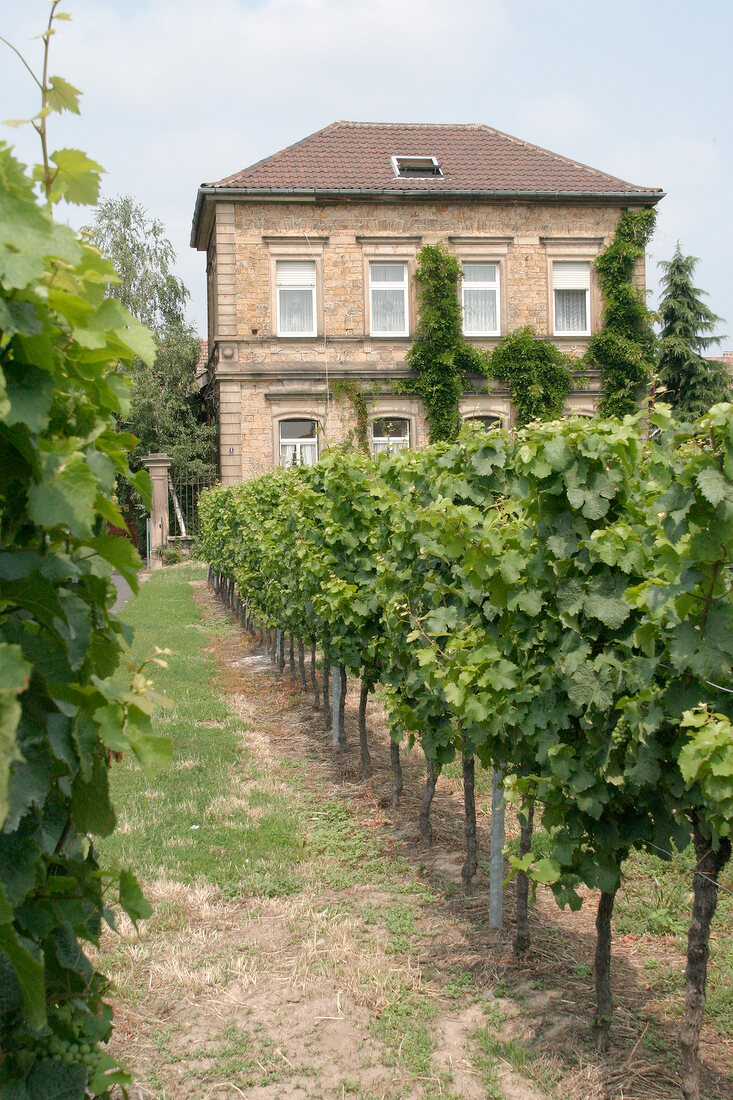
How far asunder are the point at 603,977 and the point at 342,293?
20.3 metres

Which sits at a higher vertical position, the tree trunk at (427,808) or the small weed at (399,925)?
the tree trunk at (427,808)

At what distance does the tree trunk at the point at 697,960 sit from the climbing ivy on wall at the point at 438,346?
19.3 m

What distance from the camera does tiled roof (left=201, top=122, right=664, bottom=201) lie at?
73.0 feet

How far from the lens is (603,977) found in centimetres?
352

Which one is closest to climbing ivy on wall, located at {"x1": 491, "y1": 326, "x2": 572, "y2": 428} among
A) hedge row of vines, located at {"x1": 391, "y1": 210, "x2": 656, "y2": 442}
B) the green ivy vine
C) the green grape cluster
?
hedge row of vines, located at {"x1": 391, "y1": 210, "x2": 656, "y2": 442}

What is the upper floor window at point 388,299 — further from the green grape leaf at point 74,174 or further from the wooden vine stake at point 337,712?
the green grape leaf at point 74,174

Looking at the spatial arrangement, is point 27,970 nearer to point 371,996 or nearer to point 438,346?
point 371,996

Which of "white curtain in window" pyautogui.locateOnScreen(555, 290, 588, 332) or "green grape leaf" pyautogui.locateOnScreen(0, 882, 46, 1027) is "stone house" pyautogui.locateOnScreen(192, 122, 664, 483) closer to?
"white curtain in window" pyautogui.locateOnScreen(555, 290, 588, 332)

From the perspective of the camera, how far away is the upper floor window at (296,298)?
22.4 m

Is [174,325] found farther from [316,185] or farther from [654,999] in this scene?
[654,999]

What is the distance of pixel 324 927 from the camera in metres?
4.49

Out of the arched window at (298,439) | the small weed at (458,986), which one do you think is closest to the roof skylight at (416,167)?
the arched window at (298,439)

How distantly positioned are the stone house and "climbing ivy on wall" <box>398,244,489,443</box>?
0.36m

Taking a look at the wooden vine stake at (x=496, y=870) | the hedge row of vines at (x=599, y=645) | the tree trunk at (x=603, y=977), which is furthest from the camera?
the wooden vine stake at (x=496, y=870)
